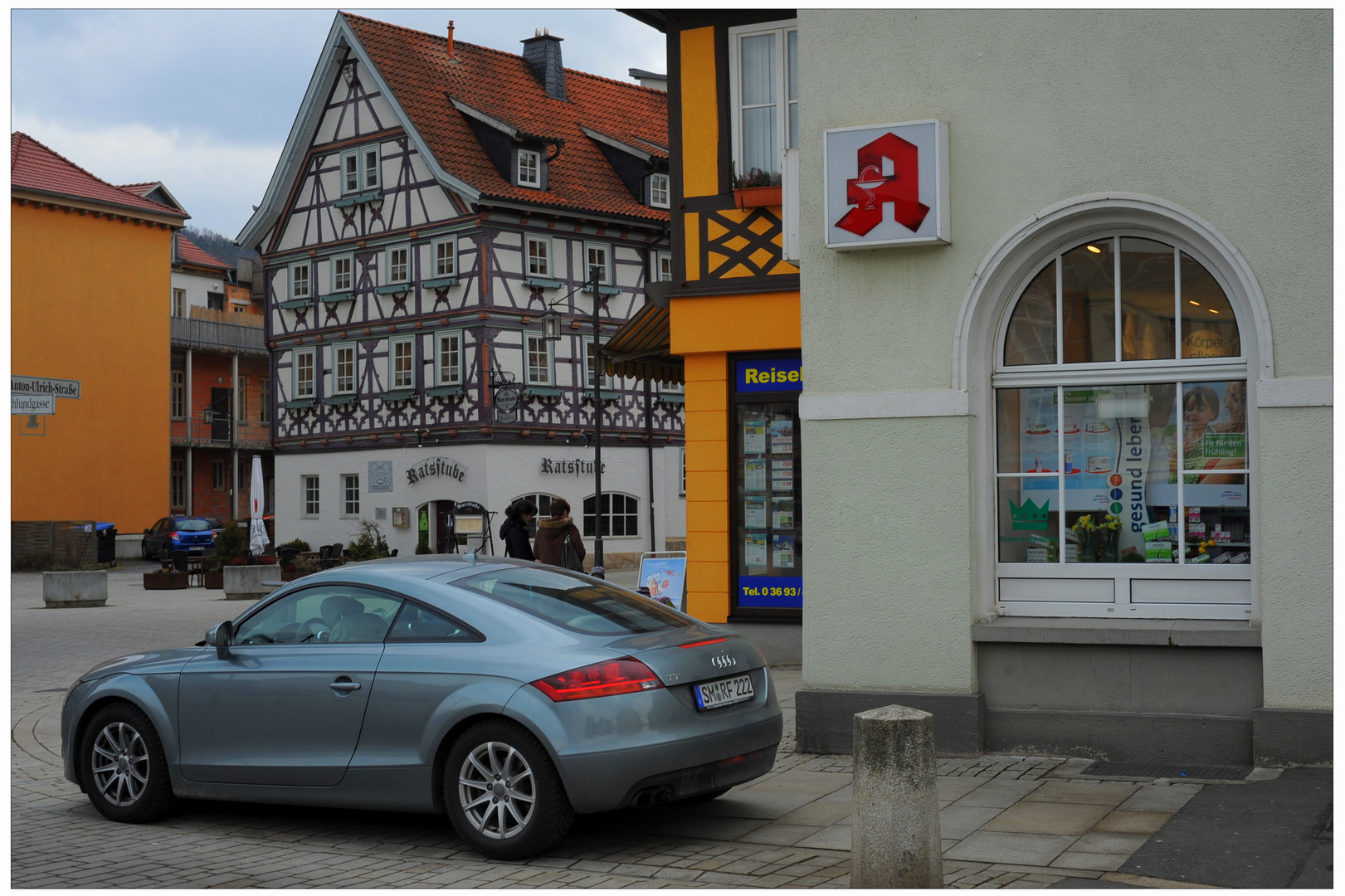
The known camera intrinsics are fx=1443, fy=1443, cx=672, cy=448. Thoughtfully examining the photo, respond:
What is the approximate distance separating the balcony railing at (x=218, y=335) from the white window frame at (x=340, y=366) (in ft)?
50.9

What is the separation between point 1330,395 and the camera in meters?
8.09

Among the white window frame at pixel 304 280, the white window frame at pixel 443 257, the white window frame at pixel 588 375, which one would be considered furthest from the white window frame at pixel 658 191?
the white window frame at pixel 304 280

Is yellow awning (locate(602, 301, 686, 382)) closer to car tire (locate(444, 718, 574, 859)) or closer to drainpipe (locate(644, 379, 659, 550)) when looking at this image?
car tire (locate(444, 718, 574, 859))

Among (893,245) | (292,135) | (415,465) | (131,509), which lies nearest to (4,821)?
(893,245)

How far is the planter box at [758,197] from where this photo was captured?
1398cm

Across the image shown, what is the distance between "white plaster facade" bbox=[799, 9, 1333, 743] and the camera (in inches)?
322

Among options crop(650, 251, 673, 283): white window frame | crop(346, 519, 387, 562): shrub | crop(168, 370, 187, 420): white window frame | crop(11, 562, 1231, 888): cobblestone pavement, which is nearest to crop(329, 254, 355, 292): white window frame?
crop(346, 519, 387, 562): shrub

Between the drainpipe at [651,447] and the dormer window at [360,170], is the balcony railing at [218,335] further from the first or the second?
the drainpipe at [651,447]

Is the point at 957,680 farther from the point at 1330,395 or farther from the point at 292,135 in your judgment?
the point at 292,135

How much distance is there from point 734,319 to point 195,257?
53.5 meters

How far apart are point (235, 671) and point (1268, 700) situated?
18.9 ft

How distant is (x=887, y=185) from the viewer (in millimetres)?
9031

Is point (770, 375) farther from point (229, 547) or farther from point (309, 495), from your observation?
point (309, 495)

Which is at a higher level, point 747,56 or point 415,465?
point 747,56
